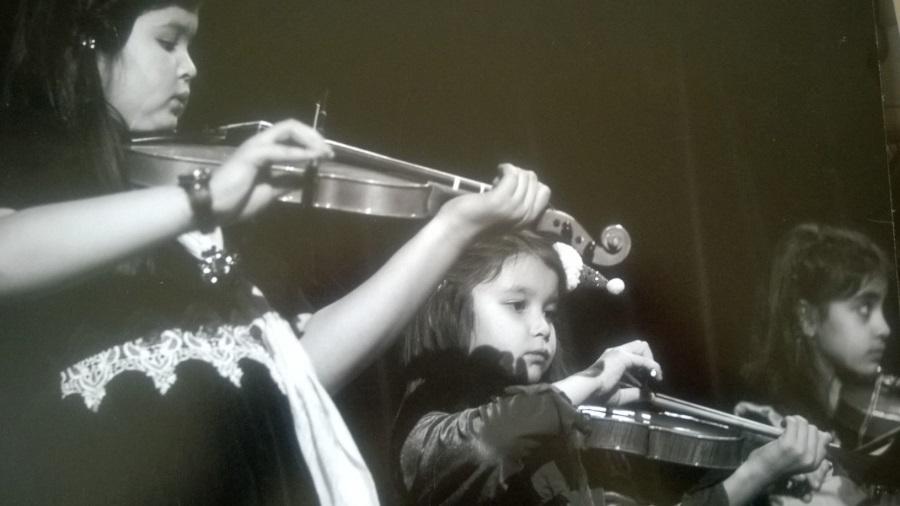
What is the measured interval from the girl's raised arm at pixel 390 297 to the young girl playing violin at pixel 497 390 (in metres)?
0.06

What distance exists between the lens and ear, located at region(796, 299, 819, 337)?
1760 mm

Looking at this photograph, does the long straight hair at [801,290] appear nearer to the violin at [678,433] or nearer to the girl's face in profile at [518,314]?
the violin at [678,433]

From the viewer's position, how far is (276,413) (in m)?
1.33

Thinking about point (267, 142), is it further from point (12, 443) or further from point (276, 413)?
point (12, 443)

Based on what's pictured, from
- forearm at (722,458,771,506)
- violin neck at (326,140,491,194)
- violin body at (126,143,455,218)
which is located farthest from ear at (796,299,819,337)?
violin body at (126,143,455,218)

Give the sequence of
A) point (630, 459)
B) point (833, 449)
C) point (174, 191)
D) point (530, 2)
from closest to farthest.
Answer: point (174, 191) < point (630, 459) < point (833, 449) < point (530, 2)

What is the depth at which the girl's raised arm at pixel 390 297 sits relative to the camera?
4.58ft

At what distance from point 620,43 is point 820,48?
1.32ft

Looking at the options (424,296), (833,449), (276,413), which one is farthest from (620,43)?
(276,413)

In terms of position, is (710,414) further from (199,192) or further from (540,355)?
(199,192)

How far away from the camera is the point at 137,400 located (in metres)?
1.29

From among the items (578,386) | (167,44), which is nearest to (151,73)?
(167,44)

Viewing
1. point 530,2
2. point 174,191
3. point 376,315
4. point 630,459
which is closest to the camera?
point 174,191

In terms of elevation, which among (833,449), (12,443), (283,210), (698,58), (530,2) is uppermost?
(530,2)
